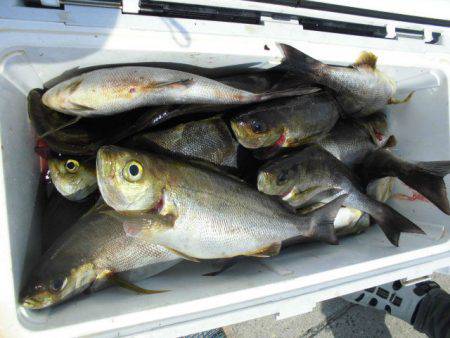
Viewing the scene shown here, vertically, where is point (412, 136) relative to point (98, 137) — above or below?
below

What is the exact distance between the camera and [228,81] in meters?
1.37

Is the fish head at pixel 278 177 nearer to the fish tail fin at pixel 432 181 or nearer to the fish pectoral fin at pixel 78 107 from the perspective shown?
the fish tail fin at pixel 432 181

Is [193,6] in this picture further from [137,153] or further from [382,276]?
[382,276]

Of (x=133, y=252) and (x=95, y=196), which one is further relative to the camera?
(x=95, y=196)

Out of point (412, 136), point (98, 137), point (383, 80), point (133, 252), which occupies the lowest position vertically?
point (133, 252)

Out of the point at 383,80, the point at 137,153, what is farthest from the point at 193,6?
the point at 383,80

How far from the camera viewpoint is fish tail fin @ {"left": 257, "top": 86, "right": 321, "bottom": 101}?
51.8 inches

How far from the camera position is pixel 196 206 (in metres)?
1.13

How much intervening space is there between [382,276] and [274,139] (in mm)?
647

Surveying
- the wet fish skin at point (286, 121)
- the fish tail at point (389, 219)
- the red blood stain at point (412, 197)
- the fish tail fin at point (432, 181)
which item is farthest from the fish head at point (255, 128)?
the red blood stain at point (412, 197)

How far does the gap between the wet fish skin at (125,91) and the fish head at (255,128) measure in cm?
13

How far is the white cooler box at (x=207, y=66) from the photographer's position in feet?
3.44

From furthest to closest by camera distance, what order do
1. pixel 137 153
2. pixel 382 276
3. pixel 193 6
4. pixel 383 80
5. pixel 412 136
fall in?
1. pixel 412 136
2. pixel 383 80
3. pixel 382 276
4. pixel 193 6
5. pixel 137 153

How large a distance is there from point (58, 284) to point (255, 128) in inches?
32.5
